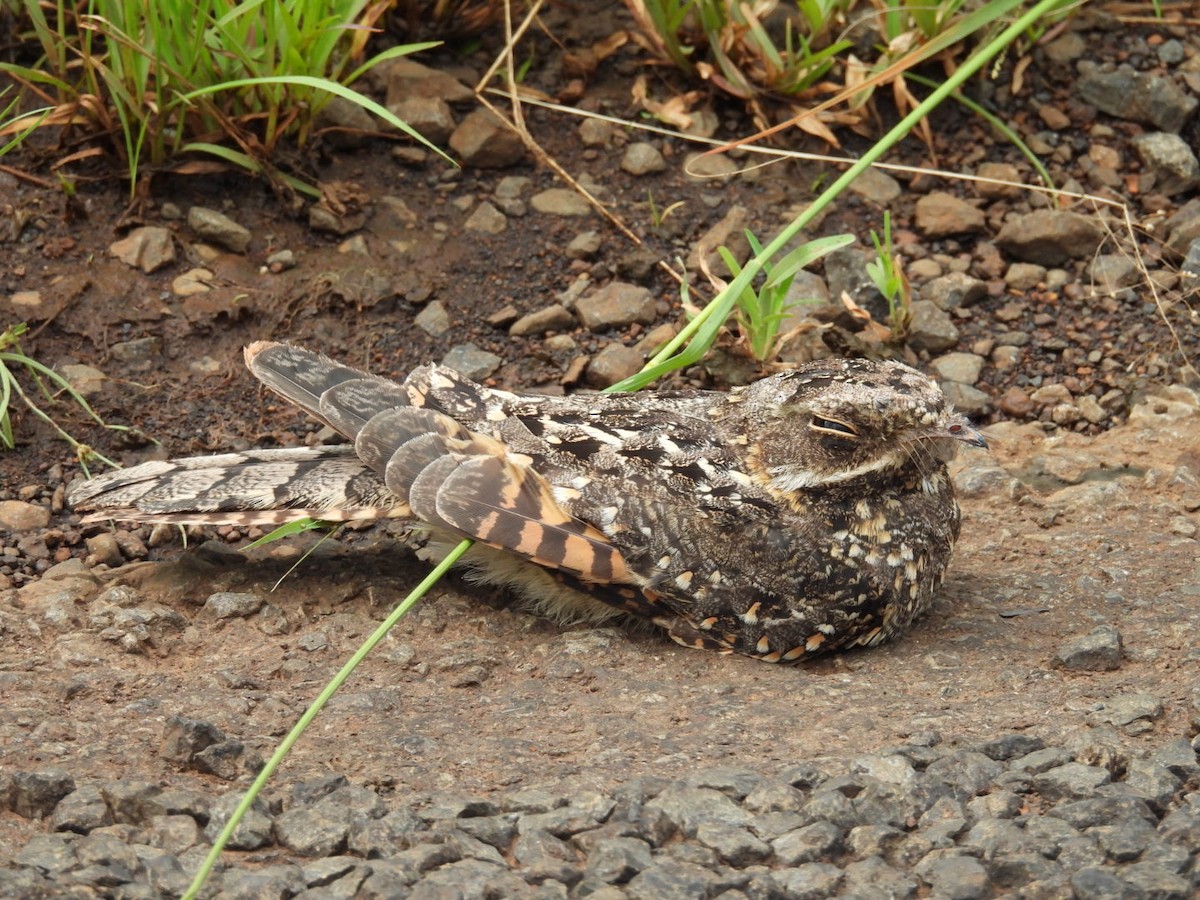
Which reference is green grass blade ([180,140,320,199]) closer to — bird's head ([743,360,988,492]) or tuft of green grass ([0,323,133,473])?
tuft of green grass ([0,323,133,473])

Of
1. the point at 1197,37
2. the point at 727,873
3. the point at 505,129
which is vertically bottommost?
the point at 727,873

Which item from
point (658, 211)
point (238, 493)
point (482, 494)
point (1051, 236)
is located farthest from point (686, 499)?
point (1051, 236)

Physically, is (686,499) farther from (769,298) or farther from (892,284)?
(892,284)

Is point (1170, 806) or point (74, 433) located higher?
point (1170, 806)

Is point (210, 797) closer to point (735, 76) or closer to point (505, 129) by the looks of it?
point (505, 129)

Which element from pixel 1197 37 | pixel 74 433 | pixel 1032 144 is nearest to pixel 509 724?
pixel 74 433

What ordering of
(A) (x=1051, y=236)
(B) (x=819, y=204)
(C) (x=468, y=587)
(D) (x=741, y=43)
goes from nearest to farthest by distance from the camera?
(B) (x=819, y=204)
(C) (x=468, y=587)
(A) (x=1051, y=236)
(D) (x=741, y=43)

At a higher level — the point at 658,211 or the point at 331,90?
the point at 331,90
